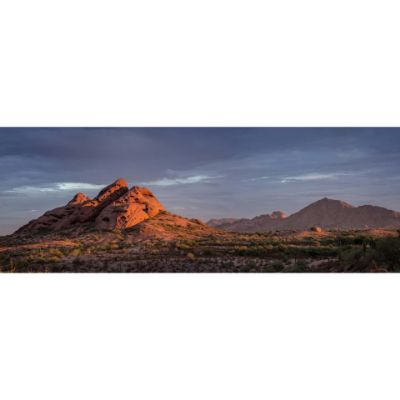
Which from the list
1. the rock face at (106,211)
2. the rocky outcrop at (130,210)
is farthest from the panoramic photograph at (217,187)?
the rocky outcrop at (130,210)

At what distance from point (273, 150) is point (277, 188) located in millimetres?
934

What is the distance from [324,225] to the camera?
895 cm

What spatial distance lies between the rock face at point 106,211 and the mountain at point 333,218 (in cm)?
205

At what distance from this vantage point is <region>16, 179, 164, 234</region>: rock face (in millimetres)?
9344

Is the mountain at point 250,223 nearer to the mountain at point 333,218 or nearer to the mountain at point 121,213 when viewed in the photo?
the mountain at point 333,218

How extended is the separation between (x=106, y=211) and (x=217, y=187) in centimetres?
382

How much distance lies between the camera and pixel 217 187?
354 inches

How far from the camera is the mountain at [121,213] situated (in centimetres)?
934

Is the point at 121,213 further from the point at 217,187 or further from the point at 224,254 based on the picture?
the point at 224,254

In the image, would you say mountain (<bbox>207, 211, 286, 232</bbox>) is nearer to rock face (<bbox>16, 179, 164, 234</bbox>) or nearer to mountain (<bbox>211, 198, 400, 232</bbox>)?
mountain (<bbox>211, 198, 400, 232</bbox>)

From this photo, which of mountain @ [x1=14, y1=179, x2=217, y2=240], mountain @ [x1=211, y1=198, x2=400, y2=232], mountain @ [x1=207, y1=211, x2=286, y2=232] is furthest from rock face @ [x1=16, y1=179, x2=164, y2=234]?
mountain @ [x1=211, y1=198, x2=400, y2=232]
